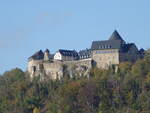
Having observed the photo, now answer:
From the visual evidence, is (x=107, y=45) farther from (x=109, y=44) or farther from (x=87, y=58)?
(x=87, y=58)

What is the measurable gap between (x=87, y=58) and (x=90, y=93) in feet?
34.3

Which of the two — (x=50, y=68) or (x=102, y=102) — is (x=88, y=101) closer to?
(x=102, y=102)

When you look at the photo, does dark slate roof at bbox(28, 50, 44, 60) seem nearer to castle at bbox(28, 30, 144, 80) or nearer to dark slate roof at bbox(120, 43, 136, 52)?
castle at bbox(28, 30, 144, 80)

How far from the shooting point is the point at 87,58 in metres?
137

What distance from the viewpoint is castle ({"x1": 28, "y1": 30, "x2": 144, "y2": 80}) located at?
13425cm

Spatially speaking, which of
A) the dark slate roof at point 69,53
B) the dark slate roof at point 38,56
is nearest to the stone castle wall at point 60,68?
the dark slate roof at point 38,56

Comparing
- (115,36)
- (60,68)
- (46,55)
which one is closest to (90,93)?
(60,68)

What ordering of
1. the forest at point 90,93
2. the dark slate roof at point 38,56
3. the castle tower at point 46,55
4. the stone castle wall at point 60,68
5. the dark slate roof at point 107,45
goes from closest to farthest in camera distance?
the forest at point 90,93 → the dark slate roof at point 107,45 → the stone castle wall at point 60,68 → the castle tower at point 46,55 → the dark slate roof at point 38,56

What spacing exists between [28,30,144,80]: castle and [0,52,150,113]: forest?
148 centimetres

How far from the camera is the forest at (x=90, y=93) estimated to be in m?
125

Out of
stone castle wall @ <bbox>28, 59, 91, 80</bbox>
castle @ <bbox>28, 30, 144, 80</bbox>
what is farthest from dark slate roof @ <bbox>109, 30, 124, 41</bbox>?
stone castle wall @ <bbox>28, 59, 91, 80</bbox>

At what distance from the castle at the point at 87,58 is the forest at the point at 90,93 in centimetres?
148

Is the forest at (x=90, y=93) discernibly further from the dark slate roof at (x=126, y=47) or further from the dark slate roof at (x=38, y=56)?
the dark slate roof at (x=38, y=56)

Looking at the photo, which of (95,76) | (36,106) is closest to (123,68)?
(95,76)
